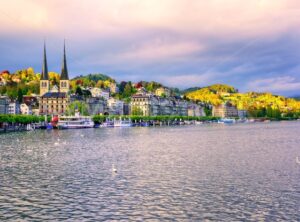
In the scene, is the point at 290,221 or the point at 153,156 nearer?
the point at 290,221

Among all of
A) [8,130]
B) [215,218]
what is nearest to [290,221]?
[215,218]

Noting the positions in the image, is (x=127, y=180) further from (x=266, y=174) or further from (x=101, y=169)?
(x=266, y=174)

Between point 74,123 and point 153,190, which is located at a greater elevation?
point 74,123

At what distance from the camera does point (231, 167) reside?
4269 centimetres

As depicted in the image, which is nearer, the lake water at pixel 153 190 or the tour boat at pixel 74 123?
the lake water at pixel 153 190

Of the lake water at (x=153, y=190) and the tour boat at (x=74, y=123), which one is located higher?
the tour boat at (x=74, y=123)

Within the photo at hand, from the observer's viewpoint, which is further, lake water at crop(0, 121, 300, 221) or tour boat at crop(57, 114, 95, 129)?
tour boat at crop(57, 114, 95, 129)

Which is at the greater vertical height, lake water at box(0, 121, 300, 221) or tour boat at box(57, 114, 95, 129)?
tour boat at box(57, 114, 95, 129)

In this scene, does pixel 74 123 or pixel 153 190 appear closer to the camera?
pixel 153 190

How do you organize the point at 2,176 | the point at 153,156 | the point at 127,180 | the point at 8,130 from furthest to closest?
the point at 8,130, the point at 153,156, the point at 2,176, the point at 127,180

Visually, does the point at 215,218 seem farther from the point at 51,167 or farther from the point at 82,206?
the point at 51,167

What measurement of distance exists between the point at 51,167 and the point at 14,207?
17670 mm

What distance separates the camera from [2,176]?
1518 inches

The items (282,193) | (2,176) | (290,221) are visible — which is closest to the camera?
(290,221)
